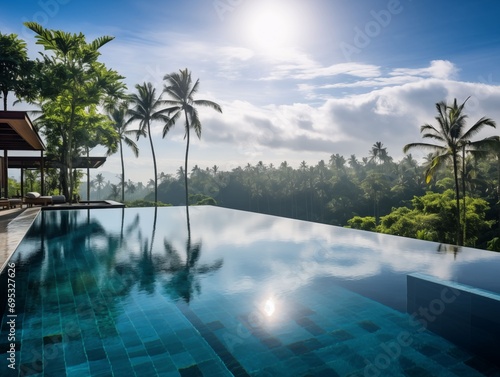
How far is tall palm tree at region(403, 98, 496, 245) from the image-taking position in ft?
63.6

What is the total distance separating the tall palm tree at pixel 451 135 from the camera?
763 inches

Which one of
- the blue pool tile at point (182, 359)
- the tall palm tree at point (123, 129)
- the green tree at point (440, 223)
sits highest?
the tall palm tree at point (123, 129)

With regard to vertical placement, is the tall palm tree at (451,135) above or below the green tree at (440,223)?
above

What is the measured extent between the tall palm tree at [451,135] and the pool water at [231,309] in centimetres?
1318

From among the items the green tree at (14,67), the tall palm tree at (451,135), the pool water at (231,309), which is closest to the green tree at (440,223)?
the tall palm tree at (451,135)

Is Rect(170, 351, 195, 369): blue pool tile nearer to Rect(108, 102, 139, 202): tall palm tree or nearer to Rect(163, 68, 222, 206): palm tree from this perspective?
Rect(163, 68, 222, 206): palm tree

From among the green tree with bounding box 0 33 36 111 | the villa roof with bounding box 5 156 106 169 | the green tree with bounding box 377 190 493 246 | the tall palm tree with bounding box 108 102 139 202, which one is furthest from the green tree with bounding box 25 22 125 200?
the green tree with bounding box 377 190 493 246

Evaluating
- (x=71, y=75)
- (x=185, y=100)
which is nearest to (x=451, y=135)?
(x=185, y=100)

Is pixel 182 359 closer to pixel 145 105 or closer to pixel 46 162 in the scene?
pixel 46 162

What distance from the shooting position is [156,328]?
3.97 meters

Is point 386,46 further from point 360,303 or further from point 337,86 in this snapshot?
point 360,303

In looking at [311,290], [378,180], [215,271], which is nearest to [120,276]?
[215,271]

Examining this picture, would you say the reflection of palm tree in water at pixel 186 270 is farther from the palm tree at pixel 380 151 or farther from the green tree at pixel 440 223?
the palm tree at pixel 380 151

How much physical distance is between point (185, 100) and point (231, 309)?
23.8m
